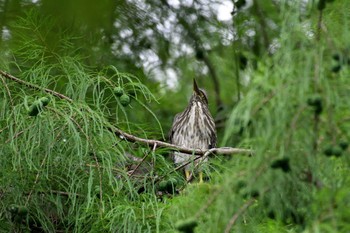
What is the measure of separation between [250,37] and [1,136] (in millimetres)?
2625

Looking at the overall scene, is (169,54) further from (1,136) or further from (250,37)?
(1,136)

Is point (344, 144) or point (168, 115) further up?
point (344, 144)

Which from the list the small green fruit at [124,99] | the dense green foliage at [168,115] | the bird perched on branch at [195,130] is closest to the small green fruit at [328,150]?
the dense green foliage at [168,115]

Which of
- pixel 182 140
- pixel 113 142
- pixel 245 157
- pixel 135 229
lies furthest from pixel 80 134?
pixel 182 140

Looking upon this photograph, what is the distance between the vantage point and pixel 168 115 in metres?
7.58

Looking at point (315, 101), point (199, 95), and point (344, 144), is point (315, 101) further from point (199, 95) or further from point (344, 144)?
point (199, 95)

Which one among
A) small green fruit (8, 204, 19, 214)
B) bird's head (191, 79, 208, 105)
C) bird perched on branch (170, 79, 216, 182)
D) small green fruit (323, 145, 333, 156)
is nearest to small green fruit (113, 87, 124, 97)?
small green fruit (8, 204, 19, 214)

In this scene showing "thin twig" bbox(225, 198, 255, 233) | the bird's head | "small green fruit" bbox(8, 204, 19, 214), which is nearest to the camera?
"thin twig" bbox(225, 198, 255, 233)

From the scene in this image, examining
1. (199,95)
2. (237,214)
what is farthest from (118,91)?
(199,95)

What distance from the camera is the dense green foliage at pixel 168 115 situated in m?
2.81

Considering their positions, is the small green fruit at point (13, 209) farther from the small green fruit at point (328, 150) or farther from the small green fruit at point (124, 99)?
the small green fruit at point (328, 150)

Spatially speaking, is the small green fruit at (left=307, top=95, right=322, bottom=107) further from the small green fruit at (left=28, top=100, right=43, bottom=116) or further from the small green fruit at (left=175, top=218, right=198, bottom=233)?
the small green fruit at (left=28, top=100, right=43, bottom=116)

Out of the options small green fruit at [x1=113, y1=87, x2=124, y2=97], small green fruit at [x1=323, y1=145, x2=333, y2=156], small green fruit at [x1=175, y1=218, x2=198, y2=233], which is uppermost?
small green fruit at [x1=323, y1=145, x2=333, y2=156]

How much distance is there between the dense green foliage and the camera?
2.81 meters
